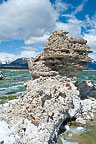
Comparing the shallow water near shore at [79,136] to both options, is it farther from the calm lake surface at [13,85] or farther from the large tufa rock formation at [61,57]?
the calm lake surface at [13,85]

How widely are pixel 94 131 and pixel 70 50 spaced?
878cm

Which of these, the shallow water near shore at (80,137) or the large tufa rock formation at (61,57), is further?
the large tufa rock formation at (61,57)

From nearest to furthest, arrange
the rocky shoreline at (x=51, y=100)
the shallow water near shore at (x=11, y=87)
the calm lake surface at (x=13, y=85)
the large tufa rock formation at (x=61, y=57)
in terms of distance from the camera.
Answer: the rocky shoreline at (x=51, y=100) < the large tufa rock formation at (x=61, y=57) < the shallow water near shore at (x=11, y=87) < the calm lake surface at (x=13, y=85)

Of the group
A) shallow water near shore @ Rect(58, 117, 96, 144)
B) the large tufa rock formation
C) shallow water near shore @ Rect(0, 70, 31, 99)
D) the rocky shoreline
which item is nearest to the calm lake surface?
shallow water near shore @ Rect(0, 70, 31, 99)

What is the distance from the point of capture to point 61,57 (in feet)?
55.4

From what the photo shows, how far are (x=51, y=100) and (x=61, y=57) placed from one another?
7.05 meters

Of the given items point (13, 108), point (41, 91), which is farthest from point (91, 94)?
point (13, 108)

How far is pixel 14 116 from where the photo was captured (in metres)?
9.34

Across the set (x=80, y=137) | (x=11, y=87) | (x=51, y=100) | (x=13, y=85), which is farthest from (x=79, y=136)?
(x=13, y=85)

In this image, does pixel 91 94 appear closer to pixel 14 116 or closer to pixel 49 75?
pixel 49 75

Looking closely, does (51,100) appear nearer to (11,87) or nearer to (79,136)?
(79,136)

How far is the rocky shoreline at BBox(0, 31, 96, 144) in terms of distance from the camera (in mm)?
8355

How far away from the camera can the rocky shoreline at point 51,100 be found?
329 inches

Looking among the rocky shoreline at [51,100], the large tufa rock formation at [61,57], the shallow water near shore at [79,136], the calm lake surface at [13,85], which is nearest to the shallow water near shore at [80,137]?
the shallow water near shore at [79,136]
